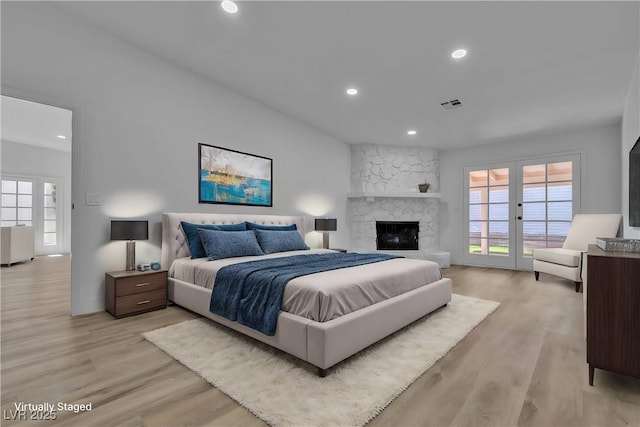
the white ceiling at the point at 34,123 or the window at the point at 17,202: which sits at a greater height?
the white ceiling at the point at 34,123

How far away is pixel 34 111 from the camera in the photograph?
489 centimetres

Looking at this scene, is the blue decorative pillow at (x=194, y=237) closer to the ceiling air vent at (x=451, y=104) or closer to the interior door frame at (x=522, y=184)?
the ceiling air vent at (x=451, y=104)

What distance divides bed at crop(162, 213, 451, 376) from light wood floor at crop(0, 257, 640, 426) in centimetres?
42

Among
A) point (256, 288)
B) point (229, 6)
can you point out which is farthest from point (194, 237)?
point (229, 6)

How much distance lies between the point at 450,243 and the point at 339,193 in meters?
2.75

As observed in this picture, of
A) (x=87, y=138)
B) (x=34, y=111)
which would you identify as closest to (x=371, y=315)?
(x=87, y=138)

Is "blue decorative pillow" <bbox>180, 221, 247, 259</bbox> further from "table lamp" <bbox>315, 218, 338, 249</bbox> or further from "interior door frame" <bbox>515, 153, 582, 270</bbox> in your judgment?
"interior door frame" <bbox>515, 153, 582, 270</bbox>

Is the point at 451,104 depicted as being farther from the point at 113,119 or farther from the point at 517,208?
the point at 113,119

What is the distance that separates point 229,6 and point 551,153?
5.80 m

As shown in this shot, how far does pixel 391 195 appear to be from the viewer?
6.20m

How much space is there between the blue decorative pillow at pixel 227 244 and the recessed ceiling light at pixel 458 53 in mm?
2917

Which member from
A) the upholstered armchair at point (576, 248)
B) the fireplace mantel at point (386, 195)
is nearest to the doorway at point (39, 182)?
the fireplace mantel at point (386, 195)

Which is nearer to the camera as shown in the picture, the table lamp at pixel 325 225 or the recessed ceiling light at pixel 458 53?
the recessed ceiling light at pixel 458 53

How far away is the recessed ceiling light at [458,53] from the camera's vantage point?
9.57 feet
